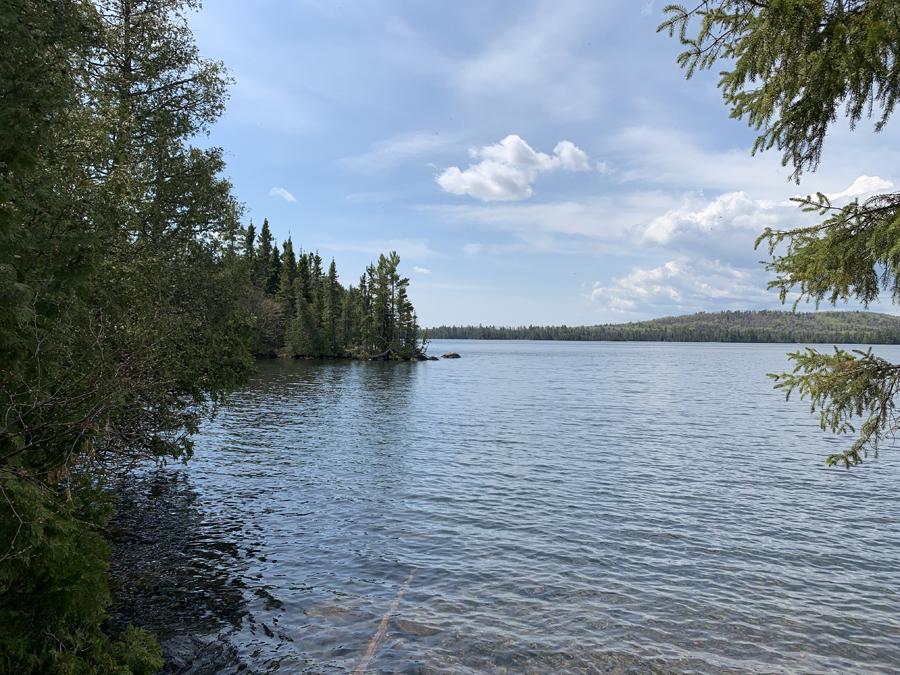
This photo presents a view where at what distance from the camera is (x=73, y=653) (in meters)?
6.29

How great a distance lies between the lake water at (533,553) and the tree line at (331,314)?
7420 centimetres

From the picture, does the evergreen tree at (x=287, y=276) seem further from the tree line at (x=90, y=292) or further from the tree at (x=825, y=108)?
the tree at (x=825, y=108)

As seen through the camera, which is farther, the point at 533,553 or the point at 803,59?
the point at 533,553

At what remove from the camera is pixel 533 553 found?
13367 millimetres

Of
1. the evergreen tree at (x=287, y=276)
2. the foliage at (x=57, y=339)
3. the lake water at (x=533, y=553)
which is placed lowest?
the lake water at (x=533, y=553)

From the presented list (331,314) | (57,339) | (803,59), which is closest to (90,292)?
(57,339)

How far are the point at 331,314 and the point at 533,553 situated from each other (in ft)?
322

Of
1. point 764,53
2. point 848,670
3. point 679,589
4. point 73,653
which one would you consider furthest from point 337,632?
point 764,53

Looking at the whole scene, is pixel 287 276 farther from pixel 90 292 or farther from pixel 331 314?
pixel 90 292

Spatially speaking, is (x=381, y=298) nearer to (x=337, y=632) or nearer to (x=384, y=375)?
(x=384, y=375)

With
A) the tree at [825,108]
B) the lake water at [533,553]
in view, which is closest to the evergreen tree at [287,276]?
the lake water at [533,553]

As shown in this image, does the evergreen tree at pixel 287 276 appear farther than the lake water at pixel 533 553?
Yes

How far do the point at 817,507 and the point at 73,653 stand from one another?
66.3 feet

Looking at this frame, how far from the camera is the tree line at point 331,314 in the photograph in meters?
101
